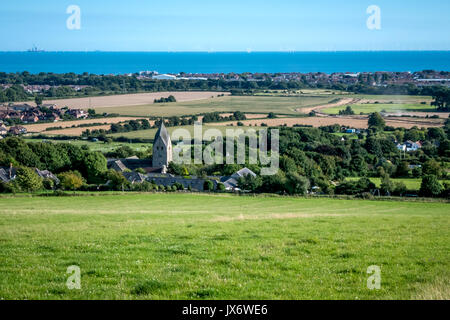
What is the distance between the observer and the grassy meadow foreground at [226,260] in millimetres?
8359

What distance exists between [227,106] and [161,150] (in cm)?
6031

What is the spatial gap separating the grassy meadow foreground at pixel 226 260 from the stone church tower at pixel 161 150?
4341 centimetres

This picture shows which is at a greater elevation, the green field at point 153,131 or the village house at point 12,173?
the green field at point 153,131

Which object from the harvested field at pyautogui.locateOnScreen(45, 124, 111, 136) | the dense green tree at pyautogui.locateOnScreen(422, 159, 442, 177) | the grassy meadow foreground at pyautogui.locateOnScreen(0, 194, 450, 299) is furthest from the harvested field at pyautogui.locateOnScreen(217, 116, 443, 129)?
the grassy meadow foreground at pyautogui.locateOnScreen(0, 194, 450, 299)

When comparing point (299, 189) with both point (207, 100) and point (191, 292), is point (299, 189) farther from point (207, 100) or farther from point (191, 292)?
point (207, 100)

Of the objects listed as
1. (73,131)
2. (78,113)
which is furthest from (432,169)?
(78,113)

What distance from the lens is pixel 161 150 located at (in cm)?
6188

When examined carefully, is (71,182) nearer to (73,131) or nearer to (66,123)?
(73,131)

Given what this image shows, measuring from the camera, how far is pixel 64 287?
8.48 metres

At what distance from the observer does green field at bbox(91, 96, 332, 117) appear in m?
111

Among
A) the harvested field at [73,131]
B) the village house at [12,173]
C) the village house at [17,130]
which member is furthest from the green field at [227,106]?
the village house at [12,173]

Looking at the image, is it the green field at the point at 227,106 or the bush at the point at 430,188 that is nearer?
the bush at the point at 430,188

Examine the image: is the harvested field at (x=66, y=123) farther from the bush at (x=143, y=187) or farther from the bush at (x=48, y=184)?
the bush at (x=143, y=187)
